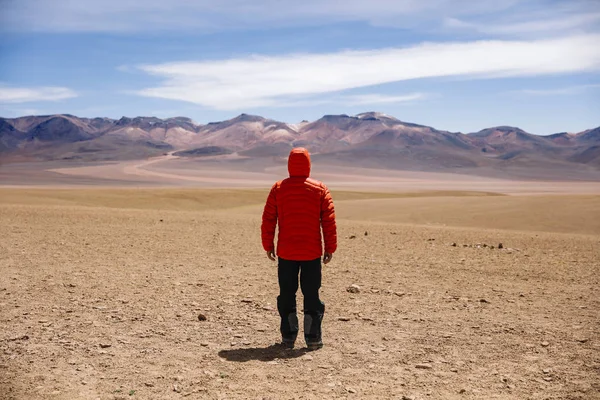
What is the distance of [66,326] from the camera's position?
5730 millimetres

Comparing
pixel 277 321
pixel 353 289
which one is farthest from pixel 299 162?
pixel 353 289

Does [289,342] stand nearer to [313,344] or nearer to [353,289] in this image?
[313,344]

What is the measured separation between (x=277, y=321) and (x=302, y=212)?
58.7 inches

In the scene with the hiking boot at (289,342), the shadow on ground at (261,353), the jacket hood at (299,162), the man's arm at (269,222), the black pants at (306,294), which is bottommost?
the shadow on ground at (261,353)

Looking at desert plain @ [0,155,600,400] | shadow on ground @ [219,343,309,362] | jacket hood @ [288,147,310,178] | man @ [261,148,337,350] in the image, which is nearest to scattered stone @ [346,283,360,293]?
desert plain @ [0,155,600,400]

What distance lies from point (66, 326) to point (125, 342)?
2.59 feet

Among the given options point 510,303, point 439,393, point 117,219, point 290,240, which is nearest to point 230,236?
point 117,219

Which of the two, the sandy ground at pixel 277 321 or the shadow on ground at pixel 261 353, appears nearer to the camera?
the sandy ground at pixel 277 321

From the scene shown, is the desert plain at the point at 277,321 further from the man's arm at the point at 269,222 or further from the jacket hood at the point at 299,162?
the jacket hood at the point at 299,162

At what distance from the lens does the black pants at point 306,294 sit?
531 centimetres

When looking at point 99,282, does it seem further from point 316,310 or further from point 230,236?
point 230,236

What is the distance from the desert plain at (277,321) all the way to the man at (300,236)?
27cm

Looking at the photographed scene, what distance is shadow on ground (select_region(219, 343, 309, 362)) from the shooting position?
16.4ft

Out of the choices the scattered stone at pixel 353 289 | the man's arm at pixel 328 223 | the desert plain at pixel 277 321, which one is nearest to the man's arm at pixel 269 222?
the man's arm at pixel 328 223
